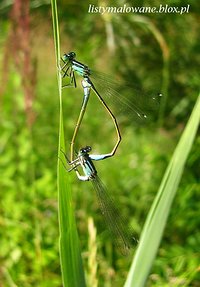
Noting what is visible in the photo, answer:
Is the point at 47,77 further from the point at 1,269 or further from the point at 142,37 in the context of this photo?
the point at 1,269

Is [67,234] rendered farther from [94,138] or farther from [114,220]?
[94,138]

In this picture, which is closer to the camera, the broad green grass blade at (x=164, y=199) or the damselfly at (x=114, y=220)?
the broad green grass blade at (x=164, y=199)

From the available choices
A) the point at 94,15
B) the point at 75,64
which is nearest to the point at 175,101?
the point at 94,15

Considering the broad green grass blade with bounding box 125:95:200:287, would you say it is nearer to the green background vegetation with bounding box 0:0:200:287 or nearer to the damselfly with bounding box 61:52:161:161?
the damselfly with bounding box 61:52:161:161

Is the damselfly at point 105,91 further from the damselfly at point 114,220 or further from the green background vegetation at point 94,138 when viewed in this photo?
the green background vegetation at point 94,138

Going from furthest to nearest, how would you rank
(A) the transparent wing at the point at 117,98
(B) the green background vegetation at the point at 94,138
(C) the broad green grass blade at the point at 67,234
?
(B) the green background vegetation at the point at 94,138
(A) the transparent wing at the point at 117,98
(C) the broad green grass blade at the point at 67,234

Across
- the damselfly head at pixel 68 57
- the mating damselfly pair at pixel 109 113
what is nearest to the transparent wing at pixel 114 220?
Result: the mating damselfly pair at pixel 109 113
